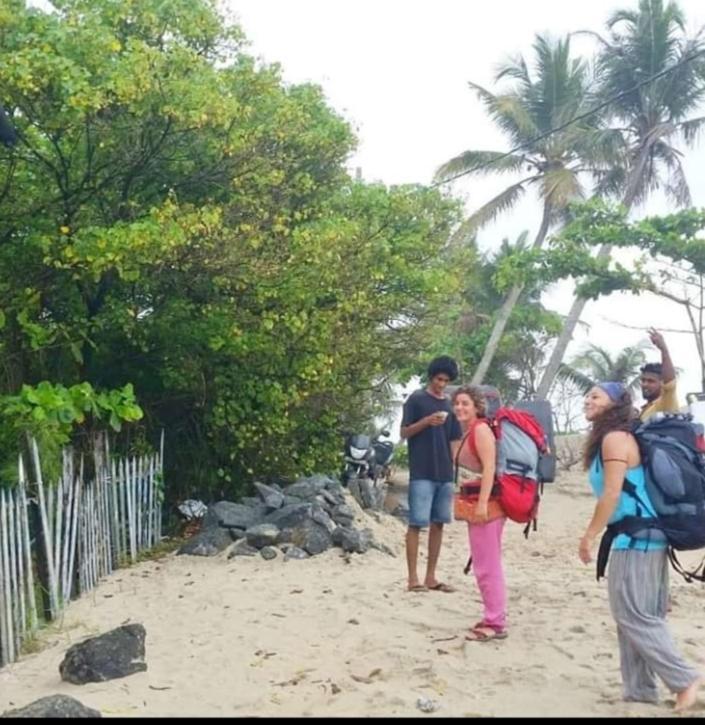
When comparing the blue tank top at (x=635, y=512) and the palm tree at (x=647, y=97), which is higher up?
the palm tree at (x=647, y=97)

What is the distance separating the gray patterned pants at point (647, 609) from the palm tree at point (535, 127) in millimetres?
18952

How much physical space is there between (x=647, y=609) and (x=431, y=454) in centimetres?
282

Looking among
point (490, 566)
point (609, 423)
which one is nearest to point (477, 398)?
point (490, 566)

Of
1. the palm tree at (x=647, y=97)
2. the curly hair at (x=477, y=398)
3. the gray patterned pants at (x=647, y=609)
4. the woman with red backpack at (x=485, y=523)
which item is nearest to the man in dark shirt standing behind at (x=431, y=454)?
the curly hair at (x=477, y=398)

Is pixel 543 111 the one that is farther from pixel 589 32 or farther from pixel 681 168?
pixel 681 168

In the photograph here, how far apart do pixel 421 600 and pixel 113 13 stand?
597 cm

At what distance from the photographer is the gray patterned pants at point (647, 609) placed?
4.50 m

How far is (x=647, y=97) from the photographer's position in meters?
21.8

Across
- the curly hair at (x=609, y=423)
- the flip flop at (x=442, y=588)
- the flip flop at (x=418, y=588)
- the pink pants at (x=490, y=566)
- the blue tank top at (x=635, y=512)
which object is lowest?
the flip flop at (x=442, y=588)

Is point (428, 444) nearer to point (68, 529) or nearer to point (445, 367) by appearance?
point (445, 367)

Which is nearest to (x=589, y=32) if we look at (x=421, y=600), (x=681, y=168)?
(x=681, y=168)

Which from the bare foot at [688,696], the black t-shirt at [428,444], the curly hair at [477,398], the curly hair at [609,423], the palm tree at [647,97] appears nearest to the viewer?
the bare foot at [688,696]

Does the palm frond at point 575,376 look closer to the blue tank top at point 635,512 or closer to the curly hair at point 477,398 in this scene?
the curly hair at point 477,398

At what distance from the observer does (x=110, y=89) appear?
8.32 meters
